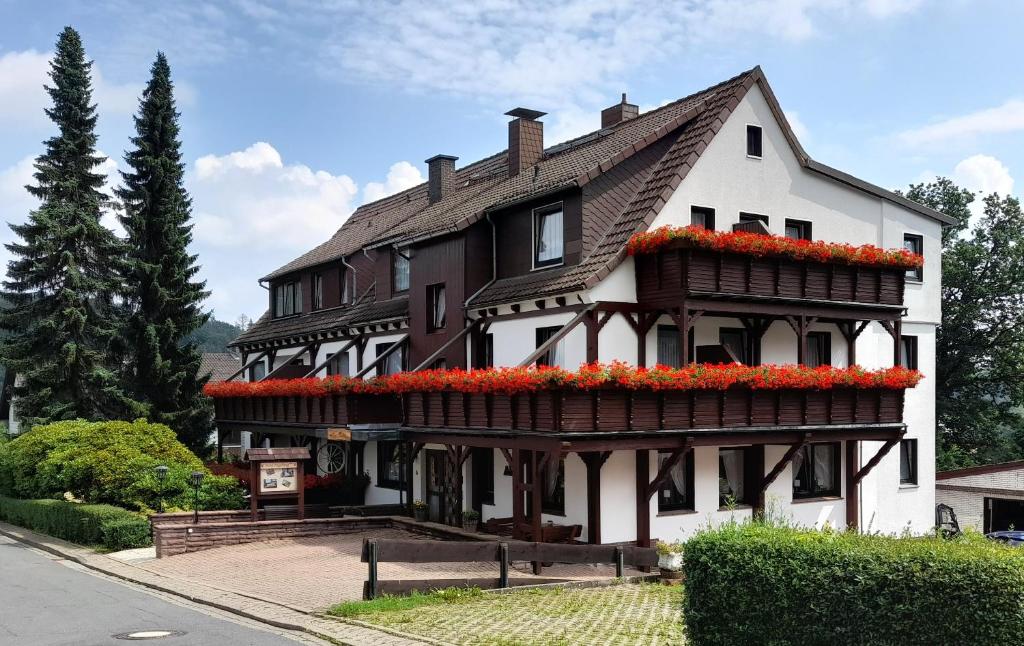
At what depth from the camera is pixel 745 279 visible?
883 inches

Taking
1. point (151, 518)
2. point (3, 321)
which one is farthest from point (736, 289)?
point (3, 321)

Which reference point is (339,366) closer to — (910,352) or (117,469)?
(117,469)

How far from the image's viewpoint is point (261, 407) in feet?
112

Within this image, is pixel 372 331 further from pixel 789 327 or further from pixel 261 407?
pixel 789 327

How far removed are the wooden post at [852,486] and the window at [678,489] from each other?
541 cm

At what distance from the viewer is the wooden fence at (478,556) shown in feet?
54.5

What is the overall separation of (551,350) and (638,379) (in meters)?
3.71

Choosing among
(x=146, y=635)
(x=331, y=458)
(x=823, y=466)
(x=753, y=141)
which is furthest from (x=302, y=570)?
(x=753, y=141)

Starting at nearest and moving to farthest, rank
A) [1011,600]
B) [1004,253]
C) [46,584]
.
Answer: [1011,600], [46,584], [1004,253]

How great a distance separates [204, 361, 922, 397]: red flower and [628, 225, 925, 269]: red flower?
8.29 ft

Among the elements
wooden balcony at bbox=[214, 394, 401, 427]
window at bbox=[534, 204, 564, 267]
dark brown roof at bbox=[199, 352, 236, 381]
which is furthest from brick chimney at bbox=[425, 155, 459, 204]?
dark brown roof at bbox=[199, 352, 236, 381]

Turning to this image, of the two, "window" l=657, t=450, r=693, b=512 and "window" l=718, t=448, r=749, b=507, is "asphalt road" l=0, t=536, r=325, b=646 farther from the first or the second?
"window" l=718, t=448, r=749, b=507

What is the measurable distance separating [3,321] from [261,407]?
13.9 meters

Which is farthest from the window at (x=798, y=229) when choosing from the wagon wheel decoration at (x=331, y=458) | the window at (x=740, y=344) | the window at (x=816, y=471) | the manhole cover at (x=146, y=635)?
the manhole cover at (x=146, y=635)
